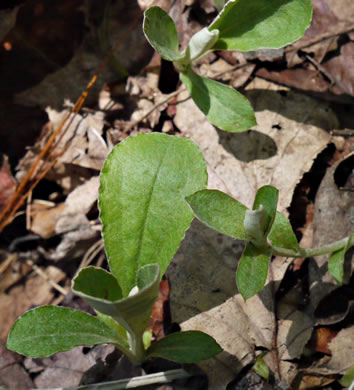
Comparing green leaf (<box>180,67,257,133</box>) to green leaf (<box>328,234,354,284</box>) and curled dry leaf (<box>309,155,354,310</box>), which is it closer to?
curled dry leaf (<box>309,155,354,310</box>)

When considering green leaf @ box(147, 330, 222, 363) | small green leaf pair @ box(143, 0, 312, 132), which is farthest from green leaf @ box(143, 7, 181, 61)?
green leaf @ box(147, 330, 222, 363)

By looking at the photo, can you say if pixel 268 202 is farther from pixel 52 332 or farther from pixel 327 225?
pixel 52 332

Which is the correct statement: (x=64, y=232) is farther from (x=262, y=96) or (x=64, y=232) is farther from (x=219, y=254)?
(x=262, y=96)

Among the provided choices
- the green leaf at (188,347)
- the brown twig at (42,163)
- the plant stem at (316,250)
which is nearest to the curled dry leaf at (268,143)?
the plant stem at (316,250)

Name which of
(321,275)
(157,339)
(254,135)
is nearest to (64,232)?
(157,339)

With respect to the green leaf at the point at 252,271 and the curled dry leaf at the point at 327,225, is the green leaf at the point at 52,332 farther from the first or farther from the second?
the curled dry leaf at the point at 327,225
